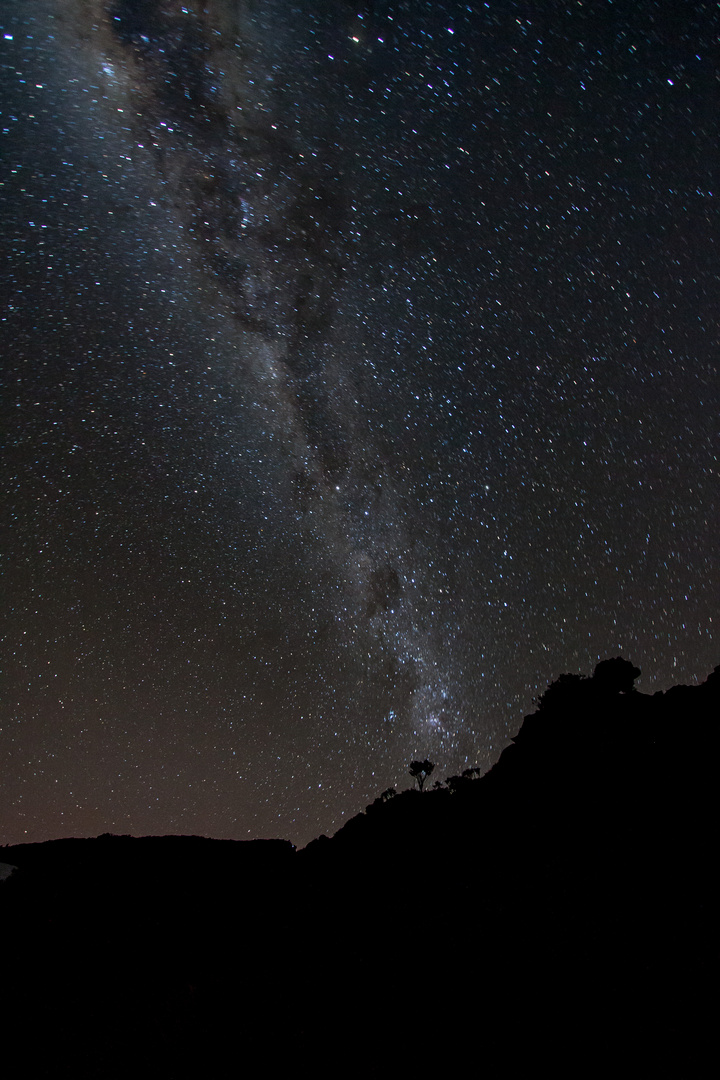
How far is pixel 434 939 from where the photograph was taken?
12961mm

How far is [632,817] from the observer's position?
15.4 m

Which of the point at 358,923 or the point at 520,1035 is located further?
the point at 358,923

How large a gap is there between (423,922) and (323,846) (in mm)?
11802

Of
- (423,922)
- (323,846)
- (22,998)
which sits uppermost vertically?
(423,922)

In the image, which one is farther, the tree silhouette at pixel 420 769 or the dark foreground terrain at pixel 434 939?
the tree silhouette at pixel 420 769

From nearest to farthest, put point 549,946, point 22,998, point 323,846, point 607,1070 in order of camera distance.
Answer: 1. point 607,1070
2. point 549,946
3. point 22,998
4. point 323,846

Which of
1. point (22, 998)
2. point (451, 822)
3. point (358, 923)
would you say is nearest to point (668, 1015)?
point (358, 923)

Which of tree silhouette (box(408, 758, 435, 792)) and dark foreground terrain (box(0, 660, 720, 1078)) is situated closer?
dark foreground terrain (box(0, 660, 720, 1078))

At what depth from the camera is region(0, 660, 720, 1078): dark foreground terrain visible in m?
9.95

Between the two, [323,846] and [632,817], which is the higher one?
[632,817]

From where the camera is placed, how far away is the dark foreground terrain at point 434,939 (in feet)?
32.7

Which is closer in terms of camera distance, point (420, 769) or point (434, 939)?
point (434, 939)

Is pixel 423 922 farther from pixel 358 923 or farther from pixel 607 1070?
pixel 607 1070

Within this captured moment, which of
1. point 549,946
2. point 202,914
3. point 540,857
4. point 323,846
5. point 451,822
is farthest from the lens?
point 323,846
